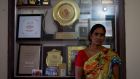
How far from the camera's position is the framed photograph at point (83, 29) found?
10.2 ft

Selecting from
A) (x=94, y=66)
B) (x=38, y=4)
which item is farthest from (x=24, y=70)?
(x=94, y=66)

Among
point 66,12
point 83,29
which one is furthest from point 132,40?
point 66,12

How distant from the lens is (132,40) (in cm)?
293

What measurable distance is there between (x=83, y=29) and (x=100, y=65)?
82cm

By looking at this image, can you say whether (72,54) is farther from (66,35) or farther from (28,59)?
(28,59)

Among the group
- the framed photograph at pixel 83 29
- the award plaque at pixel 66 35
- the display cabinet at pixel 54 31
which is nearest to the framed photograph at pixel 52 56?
the display cabinet at pixel 54 31

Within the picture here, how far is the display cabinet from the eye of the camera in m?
3.05

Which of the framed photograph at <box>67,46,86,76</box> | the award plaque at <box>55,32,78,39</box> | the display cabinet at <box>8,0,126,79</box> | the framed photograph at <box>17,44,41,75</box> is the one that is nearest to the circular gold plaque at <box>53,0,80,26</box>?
the display cabinet at <box>8,0,126,79</box>

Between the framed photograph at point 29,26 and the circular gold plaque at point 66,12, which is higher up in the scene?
the circular gold plaque at point 66,12

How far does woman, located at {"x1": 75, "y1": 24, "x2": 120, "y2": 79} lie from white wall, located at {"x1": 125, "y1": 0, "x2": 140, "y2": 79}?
57 cm

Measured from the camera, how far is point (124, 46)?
2904mm
